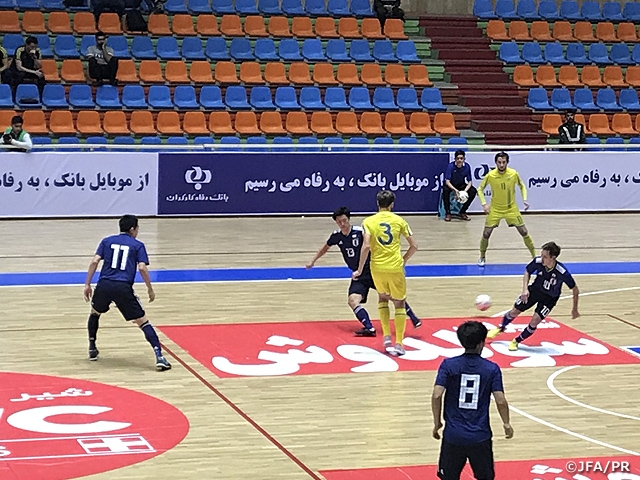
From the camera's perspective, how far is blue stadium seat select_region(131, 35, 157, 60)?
89.8 feet

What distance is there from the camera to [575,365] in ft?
44.5

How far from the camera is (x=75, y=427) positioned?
10.6 meters

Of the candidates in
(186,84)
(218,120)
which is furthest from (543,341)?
(186,84)

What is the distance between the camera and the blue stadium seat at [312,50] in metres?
28.8

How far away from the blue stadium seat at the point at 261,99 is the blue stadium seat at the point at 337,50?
2.69 m

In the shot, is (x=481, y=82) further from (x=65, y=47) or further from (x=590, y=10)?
(x=65, y=47)

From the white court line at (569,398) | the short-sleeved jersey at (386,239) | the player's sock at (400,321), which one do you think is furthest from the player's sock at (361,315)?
the white court line at (569,398)

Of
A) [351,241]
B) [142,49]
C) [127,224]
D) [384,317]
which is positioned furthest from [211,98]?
[127,224]

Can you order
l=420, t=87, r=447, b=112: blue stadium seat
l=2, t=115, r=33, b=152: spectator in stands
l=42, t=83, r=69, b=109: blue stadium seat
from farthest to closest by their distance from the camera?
l=420, t=87, r=447, b=112: blue stadium seat, l=42, t=83, r=69, b=109: blue stadium seat, l=2, t=115, r=33, b=152: spectator in stands

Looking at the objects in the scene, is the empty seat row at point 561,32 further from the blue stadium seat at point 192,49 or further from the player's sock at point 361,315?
the player's sock at point 361,315

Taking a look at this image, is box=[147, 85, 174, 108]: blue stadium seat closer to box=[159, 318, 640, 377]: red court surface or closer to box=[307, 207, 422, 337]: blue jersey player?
box=[159, 318, 640, 377]: red court surface

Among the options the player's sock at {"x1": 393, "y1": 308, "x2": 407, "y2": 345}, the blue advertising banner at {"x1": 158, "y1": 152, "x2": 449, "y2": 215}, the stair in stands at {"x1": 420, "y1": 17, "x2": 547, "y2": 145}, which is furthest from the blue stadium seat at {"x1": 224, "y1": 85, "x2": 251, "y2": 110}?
the player's sock at {"x1": 393, "y1": 308, "x2": 407, "y2": 345}

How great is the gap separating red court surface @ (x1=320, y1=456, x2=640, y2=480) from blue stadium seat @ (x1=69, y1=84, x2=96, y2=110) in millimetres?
17399

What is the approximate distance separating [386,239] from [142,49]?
610 inches
